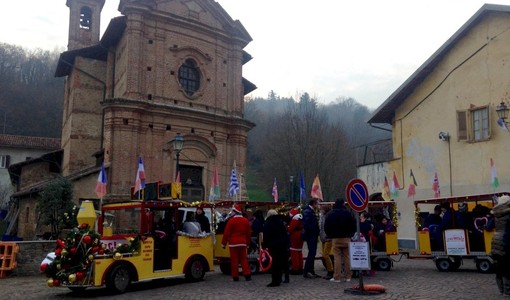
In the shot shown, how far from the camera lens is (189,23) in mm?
26141

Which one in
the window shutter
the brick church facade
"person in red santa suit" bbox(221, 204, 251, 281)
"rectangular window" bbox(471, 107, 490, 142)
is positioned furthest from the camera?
the brick church facade

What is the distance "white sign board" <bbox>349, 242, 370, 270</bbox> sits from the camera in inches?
362

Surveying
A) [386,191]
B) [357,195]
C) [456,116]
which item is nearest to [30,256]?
[357,195]

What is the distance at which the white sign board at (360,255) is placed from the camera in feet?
30.2

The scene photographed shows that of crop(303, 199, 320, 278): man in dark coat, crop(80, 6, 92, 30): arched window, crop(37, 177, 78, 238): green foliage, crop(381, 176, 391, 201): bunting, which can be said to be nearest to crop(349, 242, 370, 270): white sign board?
A: crop(303, 199, 320, 278): man in dark coat

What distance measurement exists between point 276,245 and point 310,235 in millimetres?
1831

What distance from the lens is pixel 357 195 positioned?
9.27 metres

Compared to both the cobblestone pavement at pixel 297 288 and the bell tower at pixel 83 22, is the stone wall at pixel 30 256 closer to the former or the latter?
the cobblestone pavement at pixel 297 288

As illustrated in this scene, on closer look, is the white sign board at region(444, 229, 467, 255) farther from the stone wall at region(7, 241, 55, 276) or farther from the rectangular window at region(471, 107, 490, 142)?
the stone wall at region(7, 241, 55, 276)

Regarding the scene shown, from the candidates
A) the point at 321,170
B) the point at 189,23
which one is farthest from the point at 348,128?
the point at 189,23

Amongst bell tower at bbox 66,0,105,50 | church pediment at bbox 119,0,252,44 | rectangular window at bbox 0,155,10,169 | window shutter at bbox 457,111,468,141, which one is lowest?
window shutter at bbox 457,111,468,141

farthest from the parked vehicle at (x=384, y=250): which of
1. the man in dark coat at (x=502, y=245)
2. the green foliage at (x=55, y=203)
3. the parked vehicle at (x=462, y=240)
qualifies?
the green foliage at (x=55, y=203)

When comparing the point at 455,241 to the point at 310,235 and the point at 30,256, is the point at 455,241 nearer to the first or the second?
the point at 310,235

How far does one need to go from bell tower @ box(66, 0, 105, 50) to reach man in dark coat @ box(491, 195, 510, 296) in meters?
34.4
